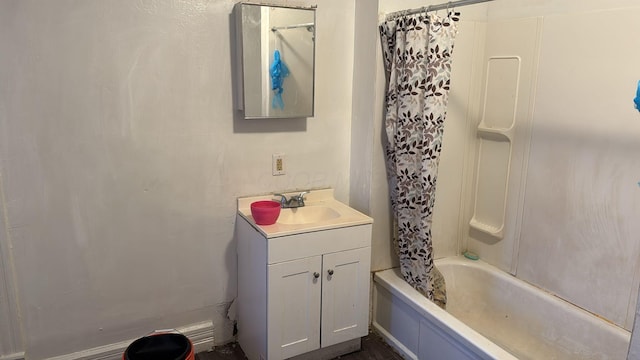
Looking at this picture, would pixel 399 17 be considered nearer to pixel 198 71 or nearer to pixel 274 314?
pixel 198 71

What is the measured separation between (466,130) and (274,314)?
156cm

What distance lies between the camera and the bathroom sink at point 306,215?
2369 mm

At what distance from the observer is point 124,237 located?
2.15 m

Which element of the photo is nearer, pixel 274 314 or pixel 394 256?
pixel 274 314

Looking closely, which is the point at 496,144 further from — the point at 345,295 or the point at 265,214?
the point at 265,214

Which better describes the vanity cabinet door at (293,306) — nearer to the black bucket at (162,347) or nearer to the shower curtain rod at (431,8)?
the black bucket at (162,347)

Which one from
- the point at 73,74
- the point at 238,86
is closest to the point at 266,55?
the point at 238,86

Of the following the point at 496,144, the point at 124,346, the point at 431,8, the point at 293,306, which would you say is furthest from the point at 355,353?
the point at 431,8

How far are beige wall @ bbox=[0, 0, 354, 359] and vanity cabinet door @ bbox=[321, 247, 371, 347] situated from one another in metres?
0.54

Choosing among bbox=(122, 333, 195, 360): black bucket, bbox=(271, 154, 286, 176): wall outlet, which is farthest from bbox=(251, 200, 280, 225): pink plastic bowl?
bbox=(122, 333, 195, 360): black bucket

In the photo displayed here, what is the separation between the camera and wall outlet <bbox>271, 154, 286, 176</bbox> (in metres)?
2.41

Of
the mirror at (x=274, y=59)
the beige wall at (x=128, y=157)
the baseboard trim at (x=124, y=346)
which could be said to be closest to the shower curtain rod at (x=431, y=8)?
the beige wall at (x=128, y=157)

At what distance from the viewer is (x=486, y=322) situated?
2615mm

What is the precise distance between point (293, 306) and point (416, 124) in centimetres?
106
